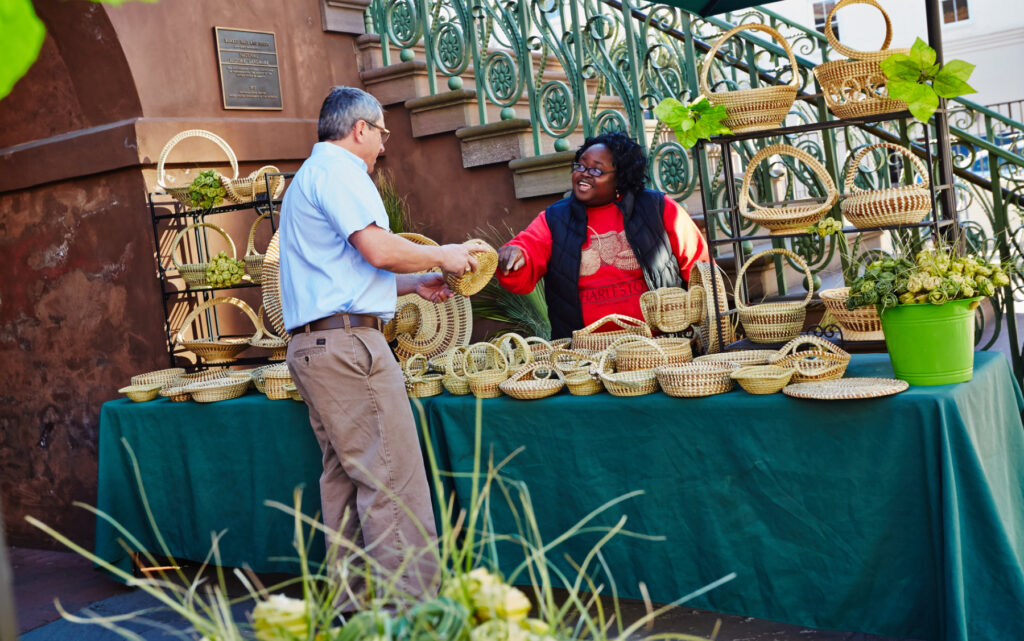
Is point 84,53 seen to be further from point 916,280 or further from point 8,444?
point 916,280

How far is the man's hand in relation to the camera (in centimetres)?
431

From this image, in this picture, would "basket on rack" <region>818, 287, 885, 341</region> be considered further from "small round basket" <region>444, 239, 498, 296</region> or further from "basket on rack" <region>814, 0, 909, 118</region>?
"small round basket" <region>444, 239, 498, 296</region>

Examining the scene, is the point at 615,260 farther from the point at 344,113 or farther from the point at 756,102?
the point at 344,113

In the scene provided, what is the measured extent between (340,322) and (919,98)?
6.38ft

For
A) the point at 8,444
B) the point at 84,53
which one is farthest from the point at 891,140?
the point at 8,444

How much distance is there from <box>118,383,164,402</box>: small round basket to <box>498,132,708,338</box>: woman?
1630mm

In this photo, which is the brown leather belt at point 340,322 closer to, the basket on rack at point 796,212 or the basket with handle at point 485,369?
the basket with handle at point 485,369

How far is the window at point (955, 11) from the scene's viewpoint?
19.0 metres

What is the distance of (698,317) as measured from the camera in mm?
3820

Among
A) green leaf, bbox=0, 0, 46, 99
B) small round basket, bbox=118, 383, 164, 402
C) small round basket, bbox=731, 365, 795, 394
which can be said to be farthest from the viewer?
small round basket, bbox=118, 383, 164, 402

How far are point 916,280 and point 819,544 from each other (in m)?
0.81

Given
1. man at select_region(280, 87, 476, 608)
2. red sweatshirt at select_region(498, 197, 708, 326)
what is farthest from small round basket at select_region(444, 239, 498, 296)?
red sweatshirt at select_region(498, 197, 708, 326)

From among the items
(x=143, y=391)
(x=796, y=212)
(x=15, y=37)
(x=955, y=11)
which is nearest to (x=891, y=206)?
(x=796, y=212)

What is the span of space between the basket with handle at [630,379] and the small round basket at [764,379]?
29 centimetres
